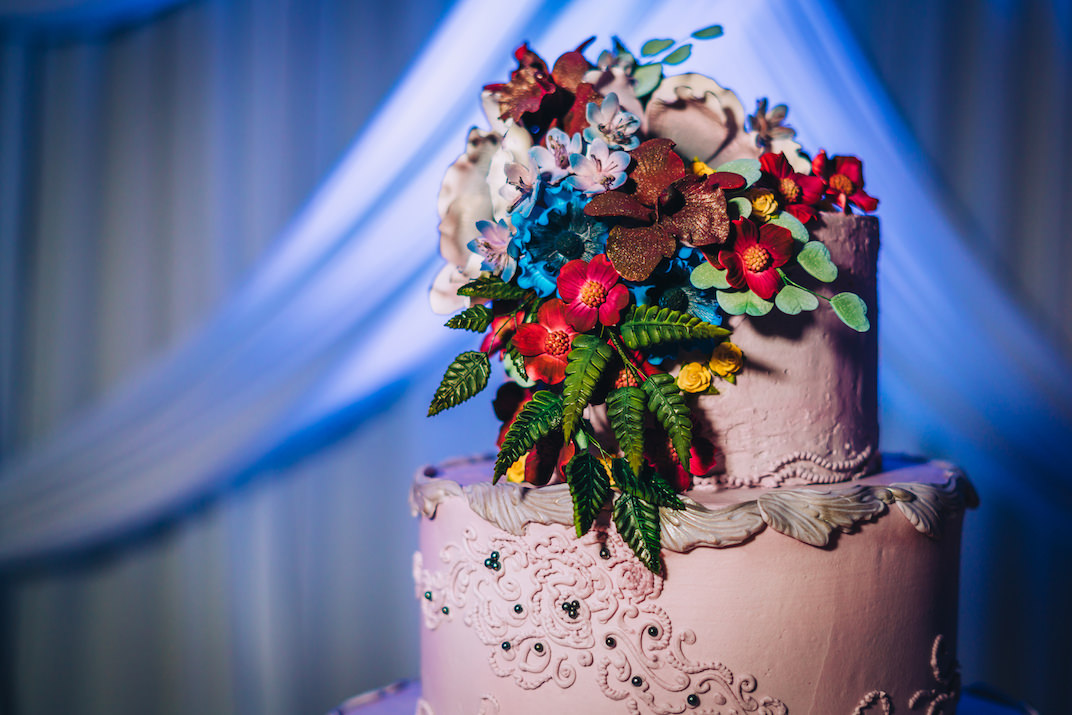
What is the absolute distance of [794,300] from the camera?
1079 millimetres

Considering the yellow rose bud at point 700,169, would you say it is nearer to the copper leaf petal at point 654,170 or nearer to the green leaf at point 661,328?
the copper leaf petal at point 654,170

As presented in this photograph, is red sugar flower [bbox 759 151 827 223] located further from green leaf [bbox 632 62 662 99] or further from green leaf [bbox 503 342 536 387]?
green leaf [bbox 503 342 536 387]

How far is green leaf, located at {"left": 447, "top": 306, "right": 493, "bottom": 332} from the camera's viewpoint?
110 centimetres

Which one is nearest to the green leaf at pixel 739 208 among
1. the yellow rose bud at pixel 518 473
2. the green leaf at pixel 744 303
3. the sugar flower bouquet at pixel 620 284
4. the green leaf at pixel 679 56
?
the sugar flower bouquet at pixel 620 284

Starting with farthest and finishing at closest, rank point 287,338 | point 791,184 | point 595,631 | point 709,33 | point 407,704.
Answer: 1. point 287,338
2. point 407,704
3. point 709,33
4. point 791,184
5. point 595,631

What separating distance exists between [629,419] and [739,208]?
1.17 feet

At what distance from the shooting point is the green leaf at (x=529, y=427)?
1006 mm

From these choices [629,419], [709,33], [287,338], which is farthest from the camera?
[287,338]

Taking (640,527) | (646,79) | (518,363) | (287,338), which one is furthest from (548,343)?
(287,338)

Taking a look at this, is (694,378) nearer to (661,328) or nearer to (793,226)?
(661,328)

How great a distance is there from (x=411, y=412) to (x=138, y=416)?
755 millimetres

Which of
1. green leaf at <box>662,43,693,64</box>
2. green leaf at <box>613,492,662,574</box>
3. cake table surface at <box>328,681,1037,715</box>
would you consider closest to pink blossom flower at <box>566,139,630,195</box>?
green leaf at <box>662,43,693,64</box>

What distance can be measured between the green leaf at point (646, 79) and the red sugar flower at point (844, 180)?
0.29 meters

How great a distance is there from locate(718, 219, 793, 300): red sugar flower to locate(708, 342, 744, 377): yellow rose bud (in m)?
0.10
